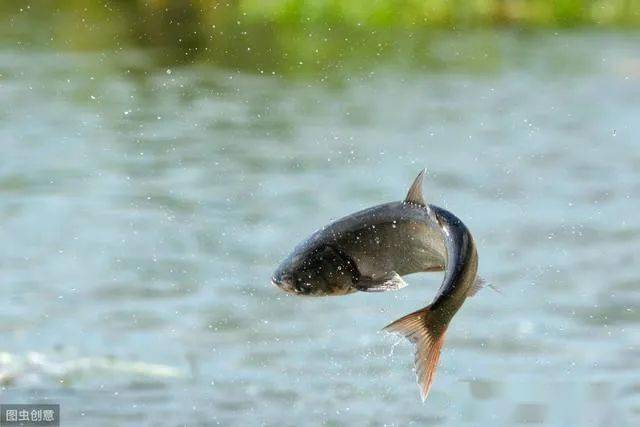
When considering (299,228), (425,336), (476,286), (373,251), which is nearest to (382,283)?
(373,251)

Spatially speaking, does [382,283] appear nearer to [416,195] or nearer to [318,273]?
[318,273]

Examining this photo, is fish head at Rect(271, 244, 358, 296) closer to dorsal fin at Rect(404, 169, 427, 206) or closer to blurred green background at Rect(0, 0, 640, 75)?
dorsal fin at Rect(404, 169, 427, 206)

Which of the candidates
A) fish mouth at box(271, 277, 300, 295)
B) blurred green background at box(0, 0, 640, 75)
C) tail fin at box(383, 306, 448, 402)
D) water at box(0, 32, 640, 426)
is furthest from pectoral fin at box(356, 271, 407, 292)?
blurred green background at box(0, 0, 640, 75)

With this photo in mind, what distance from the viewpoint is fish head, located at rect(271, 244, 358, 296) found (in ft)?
18.9

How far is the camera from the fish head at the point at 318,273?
18.9 ft

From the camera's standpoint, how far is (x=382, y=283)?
5.70 meters

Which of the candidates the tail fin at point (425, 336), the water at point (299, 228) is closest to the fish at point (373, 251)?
the tail fin at point (425, 336)

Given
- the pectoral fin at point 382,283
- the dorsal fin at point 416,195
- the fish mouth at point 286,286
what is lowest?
the fish mouth at point 286,286

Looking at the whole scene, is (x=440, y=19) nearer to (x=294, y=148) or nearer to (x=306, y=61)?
(x=306, y=61)

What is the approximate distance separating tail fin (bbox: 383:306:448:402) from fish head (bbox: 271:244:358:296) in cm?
75

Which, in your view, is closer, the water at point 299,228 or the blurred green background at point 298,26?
the water at point 299,228

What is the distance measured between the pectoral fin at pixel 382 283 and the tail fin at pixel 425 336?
55 cm

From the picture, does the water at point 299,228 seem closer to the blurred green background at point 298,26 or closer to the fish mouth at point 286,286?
the blurred green background at point 298,26

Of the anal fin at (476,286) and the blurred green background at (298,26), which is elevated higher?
the blurred green background at (298,26)
